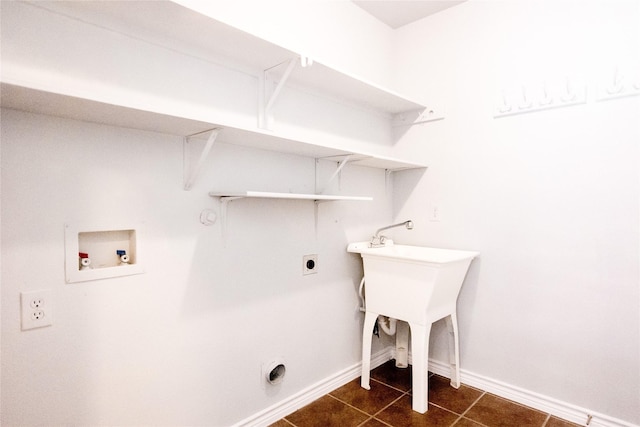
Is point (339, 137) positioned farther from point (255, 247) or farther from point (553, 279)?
point (553, 279)

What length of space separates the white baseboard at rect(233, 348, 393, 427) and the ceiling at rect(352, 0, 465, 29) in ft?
7.94

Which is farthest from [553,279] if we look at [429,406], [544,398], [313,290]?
[313,290]

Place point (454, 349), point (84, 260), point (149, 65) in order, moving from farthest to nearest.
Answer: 1. point (454, 349)
2. point (149, 65)
3. point (84, 260)

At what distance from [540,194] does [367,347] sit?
138cm

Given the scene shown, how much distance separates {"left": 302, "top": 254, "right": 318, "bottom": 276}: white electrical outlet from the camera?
2008mm

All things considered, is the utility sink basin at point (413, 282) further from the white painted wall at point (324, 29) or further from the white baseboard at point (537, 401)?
the white painted wall at point (324, 29)

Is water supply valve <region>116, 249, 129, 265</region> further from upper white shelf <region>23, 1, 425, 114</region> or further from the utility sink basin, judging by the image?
the utility sink basin

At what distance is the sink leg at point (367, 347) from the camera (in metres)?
2.19

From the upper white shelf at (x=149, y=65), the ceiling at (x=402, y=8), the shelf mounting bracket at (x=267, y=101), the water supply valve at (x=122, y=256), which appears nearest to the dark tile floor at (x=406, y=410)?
the water supply valve at (x=122, y=256)

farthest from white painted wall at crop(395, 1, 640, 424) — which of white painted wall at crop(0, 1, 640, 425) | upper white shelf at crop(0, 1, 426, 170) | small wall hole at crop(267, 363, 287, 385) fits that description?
small wall hole at crop(267, 363, 287, 385)

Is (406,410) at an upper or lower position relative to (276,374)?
lower

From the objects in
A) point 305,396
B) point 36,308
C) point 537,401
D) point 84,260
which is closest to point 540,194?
point 537,401

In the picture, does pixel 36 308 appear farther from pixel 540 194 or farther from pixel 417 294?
pixel 540 194

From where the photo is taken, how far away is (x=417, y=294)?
1913mm
